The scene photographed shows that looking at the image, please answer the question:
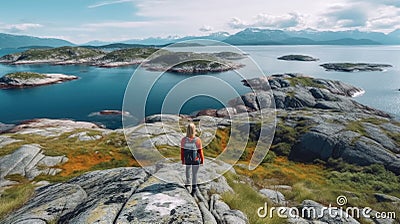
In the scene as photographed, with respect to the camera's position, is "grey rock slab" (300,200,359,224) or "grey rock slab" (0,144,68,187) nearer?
"grey rock slab" (300,200,359,224)

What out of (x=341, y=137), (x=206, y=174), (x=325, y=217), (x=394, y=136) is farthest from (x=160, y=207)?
(x=394, y=136)

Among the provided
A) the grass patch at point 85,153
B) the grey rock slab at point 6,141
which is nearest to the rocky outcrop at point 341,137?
the grass patch at point 85,153

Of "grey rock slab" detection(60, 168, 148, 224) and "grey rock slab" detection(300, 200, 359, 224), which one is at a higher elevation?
"grey rock slab" detection(60, 168, 148, 224)

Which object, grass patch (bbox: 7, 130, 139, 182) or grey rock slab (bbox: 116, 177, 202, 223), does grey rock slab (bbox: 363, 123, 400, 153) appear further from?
grey rock slab (bbox: 116, 177, 202, 223)

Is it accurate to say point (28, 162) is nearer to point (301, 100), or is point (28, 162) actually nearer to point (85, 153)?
point (85, 153)

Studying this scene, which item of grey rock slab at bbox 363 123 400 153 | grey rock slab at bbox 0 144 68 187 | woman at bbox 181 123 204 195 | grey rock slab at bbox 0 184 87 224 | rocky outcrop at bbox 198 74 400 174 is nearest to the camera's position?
grey rock slab at bbox 0 184 87 224

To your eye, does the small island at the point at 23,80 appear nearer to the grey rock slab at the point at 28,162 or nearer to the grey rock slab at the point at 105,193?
the grey rock slab at the point at 28,162

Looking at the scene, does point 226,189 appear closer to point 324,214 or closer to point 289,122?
point 324,214

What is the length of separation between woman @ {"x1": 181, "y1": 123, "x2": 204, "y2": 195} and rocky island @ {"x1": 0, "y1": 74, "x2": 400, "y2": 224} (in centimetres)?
113

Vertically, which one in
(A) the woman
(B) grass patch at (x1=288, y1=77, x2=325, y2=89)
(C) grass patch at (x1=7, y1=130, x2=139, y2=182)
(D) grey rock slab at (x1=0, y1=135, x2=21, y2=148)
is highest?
(A) the woman

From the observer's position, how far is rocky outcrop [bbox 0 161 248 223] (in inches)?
417

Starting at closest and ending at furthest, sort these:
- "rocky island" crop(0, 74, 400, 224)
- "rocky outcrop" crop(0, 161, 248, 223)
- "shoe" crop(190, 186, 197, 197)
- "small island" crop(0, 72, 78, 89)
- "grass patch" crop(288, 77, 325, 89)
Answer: "rocky outcrop" crop(0, 161, 248, 223) < "rocky island" crop(0, 74, 400, 224) < "shoe" crop(190, 186, 197, 197) < "grass patch" crop(288, 77, 325, 89) < "small island" crop(0, 72, 78, 89)

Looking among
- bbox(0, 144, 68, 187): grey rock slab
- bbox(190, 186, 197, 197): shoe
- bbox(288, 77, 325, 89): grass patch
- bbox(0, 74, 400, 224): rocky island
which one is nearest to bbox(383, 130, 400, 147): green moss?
bbox(0, 74, 400, 224): rocky island

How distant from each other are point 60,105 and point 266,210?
107m
